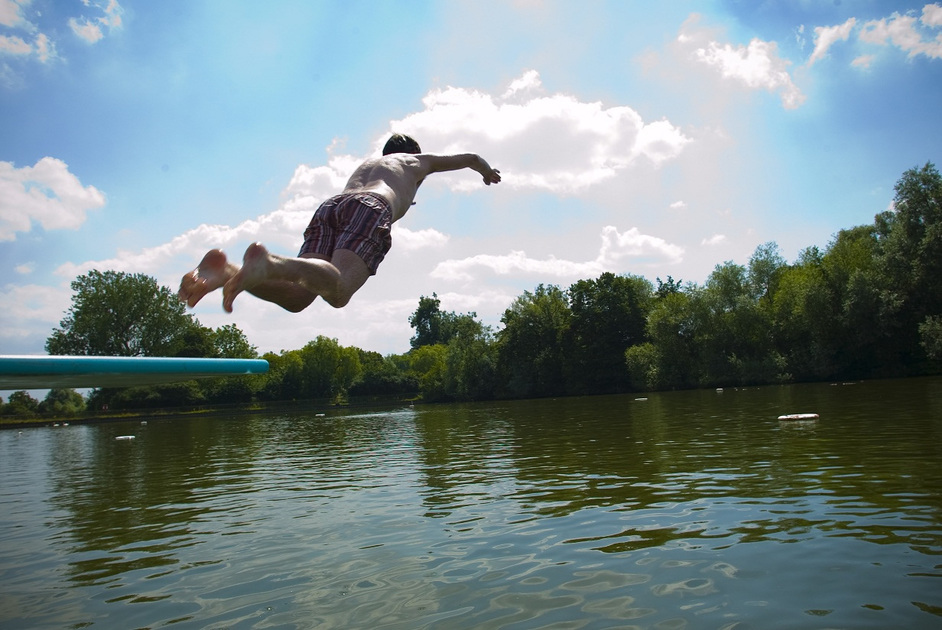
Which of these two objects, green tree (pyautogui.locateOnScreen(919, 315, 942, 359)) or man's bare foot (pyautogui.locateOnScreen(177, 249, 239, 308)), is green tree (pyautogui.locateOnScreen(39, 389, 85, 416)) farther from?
man's bare foot (pyautogui.locateOnScreen(177, 249, 239, 308))

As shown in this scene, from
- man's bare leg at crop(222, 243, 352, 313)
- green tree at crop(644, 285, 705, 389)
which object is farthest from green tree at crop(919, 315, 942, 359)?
man's bare leg at crop(222, 243, 352, 313)

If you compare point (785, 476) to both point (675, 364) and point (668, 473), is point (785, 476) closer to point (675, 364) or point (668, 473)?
point (668, 473)

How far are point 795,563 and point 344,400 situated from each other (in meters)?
94.6

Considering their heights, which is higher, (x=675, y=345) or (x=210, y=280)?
(x=675, y=345)

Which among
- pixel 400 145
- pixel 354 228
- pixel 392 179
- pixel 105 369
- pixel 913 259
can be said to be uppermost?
pixel 913 259

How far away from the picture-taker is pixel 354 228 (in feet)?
17.1

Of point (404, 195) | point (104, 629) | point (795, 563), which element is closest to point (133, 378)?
point (404, 195)

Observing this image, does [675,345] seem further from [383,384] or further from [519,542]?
[519,542]

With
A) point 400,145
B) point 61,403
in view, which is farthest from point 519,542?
point 61,403

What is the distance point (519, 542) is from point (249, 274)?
516 cm

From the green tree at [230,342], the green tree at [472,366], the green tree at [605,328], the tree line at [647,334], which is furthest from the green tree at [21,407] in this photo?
the green tree at [605,328]

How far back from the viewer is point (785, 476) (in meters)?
10.9

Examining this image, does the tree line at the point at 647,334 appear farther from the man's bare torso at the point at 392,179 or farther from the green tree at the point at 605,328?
the man's bare torso at the point at 392,179

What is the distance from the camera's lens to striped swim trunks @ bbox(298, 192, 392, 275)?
5215 millimetres
